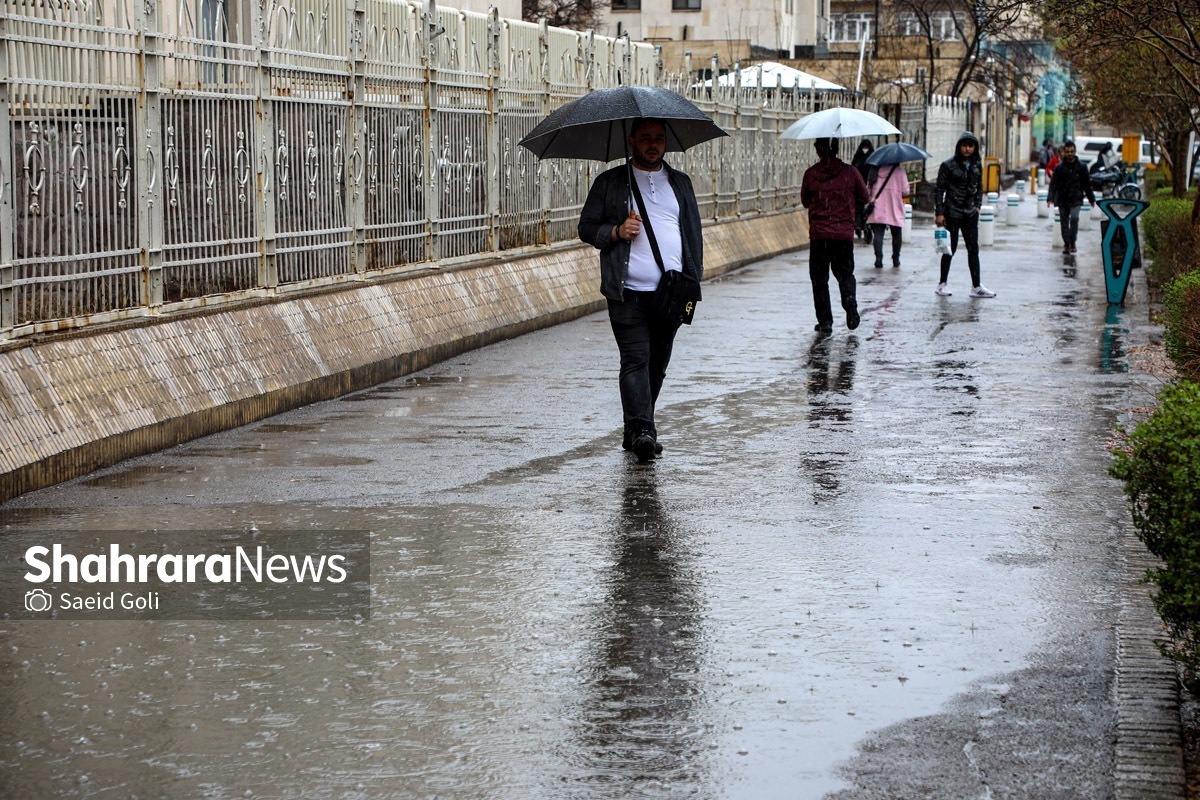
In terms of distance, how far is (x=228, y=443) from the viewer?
33.7 ft

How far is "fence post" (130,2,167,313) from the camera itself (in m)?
10.5

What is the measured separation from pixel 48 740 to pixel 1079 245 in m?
28.2

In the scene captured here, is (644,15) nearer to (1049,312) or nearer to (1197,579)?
(1049,312)

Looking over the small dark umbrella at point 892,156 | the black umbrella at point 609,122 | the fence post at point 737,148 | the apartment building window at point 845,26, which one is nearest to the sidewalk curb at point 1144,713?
the black umbrella at point 609,122

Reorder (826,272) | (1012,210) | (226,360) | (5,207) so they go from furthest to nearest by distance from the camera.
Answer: (1012,210), (826,272), (226,360), (5,207)

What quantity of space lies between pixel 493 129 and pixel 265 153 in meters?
4.75

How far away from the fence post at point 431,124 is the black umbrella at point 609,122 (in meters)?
4.08

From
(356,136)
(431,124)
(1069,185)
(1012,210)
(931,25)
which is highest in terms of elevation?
(931,25)

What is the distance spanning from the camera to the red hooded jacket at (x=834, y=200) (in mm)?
16844

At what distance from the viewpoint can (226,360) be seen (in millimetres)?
10938

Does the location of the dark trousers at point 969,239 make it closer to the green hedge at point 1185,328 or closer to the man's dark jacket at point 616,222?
the green hedge at point 1185,328

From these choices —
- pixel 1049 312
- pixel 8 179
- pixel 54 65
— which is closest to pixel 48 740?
pixel 8 179

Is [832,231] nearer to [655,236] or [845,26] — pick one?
[655,236]

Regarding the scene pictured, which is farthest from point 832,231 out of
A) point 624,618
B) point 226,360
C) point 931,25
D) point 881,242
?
point 931,25
